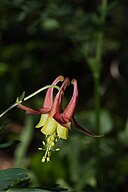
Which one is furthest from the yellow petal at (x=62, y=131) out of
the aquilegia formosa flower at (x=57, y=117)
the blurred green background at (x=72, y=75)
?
the blurred green background at (x=72, y=75)

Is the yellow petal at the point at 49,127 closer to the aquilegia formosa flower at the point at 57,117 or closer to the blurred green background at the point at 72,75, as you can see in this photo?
the aquilegia formosa flower at the point at 57,117

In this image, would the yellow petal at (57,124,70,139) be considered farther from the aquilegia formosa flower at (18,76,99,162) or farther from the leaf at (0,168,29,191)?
the leaf at (0,168,29,191)

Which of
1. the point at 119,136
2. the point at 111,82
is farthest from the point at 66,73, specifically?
the point at 119,136

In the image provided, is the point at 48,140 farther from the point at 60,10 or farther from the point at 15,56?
the point at 15,56

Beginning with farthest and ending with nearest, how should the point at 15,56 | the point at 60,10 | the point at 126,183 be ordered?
the point at 15,56
the point at 126,183
the point at 60,10

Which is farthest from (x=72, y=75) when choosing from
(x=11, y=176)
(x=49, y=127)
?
(x=11, y=176)
